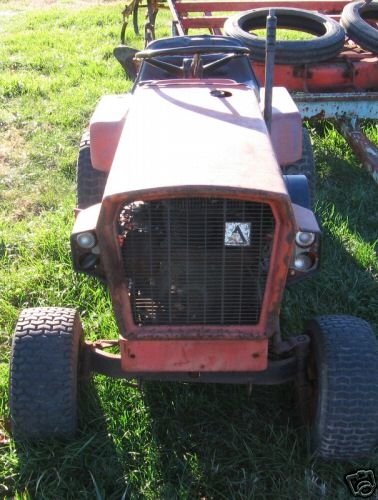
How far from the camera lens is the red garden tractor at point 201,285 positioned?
236 cm

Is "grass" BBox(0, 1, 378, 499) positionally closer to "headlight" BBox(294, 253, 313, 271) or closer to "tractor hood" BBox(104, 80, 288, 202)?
"headlight" BBox(294, 253, 313, 271)

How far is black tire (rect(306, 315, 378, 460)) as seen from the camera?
8.72 ft

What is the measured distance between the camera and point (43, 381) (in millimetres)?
2672

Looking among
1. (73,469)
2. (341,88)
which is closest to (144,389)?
(73,469)

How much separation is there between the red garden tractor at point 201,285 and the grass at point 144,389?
15 centimetres

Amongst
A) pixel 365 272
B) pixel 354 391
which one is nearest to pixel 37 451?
pixel 354 391

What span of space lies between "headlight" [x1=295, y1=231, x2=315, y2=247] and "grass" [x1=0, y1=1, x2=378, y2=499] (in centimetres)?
96

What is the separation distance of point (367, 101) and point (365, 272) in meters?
2.15

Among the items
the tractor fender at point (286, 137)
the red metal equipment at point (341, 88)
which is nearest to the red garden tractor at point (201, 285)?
the tractor fender at point (286, 137)

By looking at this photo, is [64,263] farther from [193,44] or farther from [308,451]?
[308,451]

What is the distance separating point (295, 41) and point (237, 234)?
12.9 ft

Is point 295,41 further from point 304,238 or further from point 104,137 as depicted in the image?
point 304,238

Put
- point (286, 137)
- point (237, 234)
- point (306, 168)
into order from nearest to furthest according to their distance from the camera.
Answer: point (237, 234), point (286, 137), point (306, 168)

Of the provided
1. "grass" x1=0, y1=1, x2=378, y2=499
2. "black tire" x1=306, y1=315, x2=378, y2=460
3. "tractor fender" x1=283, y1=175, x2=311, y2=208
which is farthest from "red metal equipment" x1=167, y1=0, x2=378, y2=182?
"black tire" x1=306, y1=315, x2=378, y2=460
